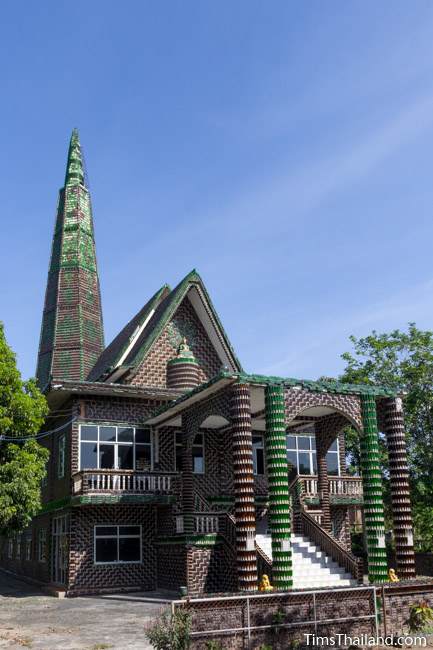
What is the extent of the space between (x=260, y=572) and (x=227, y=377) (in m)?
6.48

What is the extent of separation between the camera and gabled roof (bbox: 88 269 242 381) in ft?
88.4

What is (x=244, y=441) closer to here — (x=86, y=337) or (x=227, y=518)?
(x=227, y=518)

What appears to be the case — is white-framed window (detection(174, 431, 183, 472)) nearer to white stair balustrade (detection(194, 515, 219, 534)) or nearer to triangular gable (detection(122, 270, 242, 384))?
triangular gable (detection(122, 270, 242, 384))

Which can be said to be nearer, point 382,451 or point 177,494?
point 177,494

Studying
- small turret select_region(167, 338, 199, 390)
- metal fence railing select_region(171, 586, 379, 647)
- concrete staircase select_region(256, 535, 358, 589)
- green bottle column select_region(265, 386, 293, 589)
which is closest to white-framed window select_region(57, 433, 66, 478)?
small turret select_region(167, 338, 199, 390)

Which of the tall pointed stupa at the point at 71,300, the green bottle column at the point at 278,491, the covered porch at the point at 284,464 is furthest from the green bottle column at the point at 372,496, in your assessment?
the tall pointed stupa at the point at 71,300

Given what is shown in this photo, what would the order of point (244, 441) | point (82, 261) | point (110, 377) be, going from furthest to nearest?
point (82, 261)
point (110, 377)
point (244, 441)

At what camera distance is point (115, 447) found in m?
24.3

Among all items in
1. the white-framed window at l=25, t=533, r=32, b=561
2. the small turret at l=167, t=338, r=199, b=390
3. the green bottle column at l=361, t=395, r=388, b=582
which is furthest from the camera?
the white-framed window at l=25, t=533, r=32, b=561

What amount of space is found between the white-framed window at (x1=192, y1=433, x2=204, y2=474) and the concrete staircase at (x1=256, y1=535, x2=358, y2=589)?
4.43 m

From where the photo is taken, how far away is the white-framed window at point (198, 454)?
82.9ft

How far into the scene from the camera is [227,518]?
21.5m

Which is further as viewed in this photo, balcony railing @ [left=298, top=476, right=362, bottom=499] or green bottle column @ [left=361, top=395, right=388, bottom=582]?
balcony railing @ [left=298, top=476, right=362, bottom=499]

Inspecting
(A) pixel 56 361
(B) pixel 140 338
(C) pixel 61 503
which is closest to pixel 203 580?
(C) pixel 61 503
